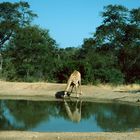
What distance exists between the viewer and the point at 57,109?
28.1 metres

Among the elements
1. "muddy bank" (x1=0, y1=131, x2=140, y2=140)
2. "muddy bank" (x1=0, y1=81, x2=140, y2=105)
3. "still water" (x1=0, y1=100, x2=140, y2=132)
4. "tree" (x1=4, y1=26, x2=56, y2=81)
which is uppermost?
"tree" (x1=4, y1=26, x2=56, y2=81)

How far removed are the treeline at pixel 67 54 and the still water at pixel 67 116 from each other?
45.2 feet

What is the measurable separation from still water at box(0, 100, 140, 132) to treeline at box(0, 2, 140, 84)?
13.8m

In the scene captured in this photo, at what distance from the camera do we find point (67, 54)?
204 feet

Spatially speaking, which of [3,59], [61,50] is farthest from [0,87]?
[61,50]

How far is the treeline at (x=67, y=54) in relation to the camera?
153 ft

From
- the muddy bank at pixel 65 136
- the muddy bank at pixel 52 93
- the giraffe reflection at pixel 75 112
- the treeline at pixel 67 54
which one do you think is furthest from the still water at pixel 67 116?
the treeline at pixel 67 54

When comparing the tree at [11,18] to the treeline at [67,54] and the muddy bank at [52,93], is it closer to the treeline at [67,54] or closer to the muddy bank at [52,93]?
the treeline at [67,54]

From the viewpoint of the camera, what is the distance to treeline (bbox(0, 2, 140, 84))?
46656 millimetres

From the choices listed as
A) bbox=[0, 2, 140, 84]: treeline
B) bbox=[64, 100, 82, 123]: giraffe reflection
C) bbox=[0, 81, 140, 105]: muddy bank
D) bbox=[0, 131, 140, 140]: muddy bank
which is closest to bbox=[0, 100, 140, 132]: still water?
bbox=[64, 100, 82, 123]: giraffe reflection

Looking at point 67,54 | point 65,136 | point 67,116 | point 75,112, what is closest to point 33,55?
point 67,54

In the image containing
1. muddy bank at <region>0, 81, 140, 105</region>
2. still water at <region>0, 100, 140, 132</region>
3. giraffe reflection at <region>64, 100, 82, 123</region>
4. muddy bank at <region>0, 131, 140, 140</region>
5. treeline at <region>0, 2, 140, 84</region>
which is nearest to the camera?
muddy bank at <region>0, 131, 140, 140</region>

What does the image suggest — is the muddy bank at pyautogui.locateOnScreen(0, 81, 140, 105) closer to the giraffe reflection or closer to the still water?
the still water

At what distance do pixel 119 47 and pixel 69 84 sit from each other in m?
29.8
